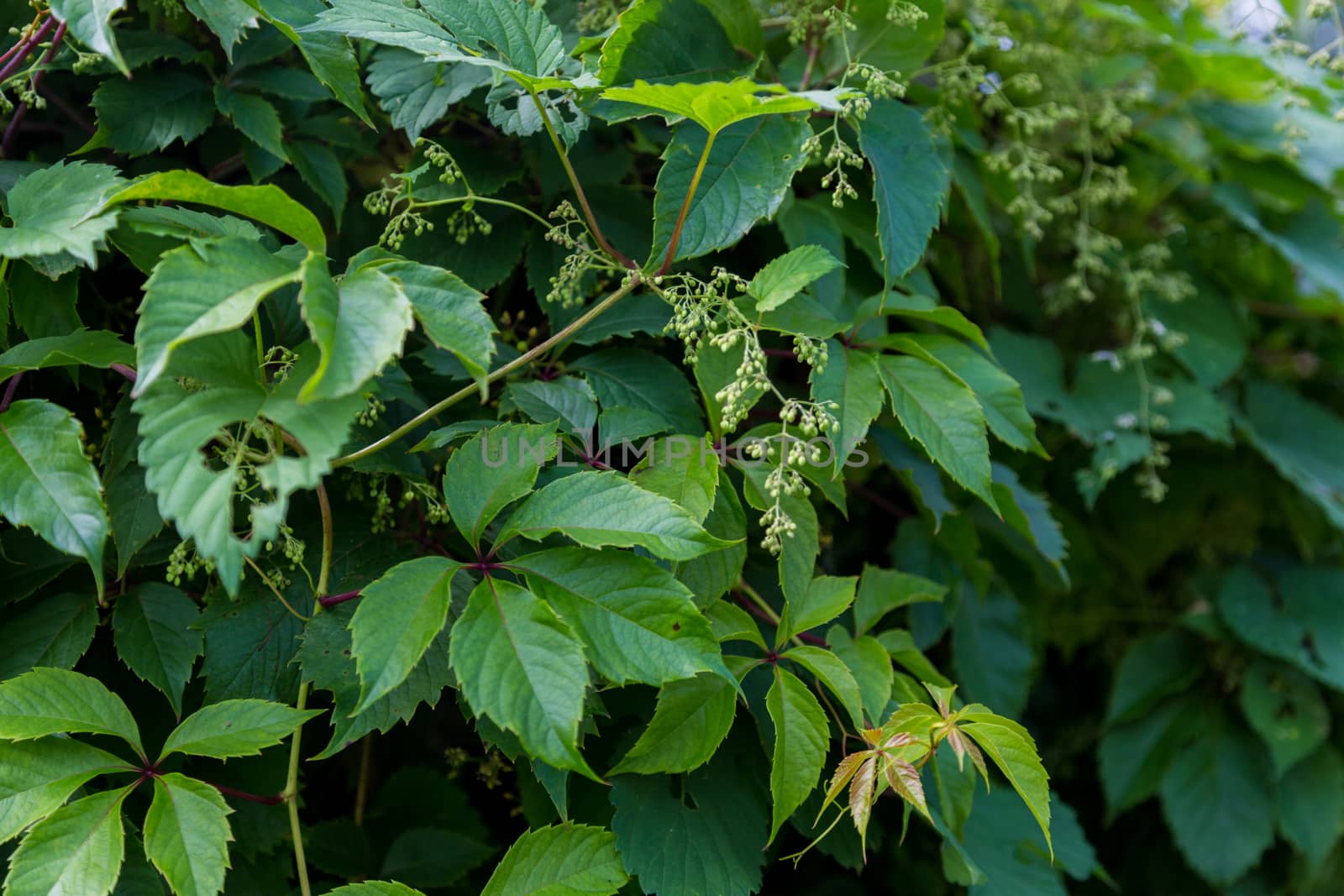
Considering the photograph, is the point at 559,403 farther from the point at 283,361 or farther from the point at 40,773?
the point at 40,773

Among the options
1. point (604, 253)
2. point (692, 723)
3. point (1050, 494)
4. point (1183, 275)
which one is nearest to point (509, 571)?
point (692, 723)

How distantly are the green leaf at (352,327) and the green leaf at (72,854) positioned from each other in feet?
1.29

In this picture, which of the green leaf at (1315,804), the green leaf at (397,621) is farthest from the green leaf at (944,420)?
the green leaf at (1315,804)

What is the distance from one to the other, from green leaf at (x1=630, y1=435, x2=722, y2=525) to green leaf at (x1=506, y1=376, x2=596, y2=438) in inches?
2.8

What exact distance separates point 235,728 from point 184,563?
0.59 feet

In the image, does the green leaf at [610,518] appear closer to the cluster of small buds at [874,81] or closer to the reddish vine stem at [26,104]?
the cluster of small buds at [874,81]

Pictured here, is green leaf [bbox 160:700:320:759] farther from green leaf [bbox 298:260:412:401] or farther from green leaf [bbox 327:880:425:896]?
green leaf [bbox 298:260:412:401]

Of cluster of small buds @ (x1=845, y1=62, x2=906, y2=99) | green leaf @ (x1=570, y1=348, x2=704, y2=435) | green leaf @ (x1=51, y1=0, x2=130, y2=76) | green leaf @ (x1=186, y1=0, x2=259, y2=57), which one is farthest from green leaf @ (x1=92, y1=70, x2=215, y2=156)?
cluster of small buds @ (x1=845, y1=62, x2=906, y2=99)

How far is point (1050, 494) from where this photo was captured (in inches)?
65.6

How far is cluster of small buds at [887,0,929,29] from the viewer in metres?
1.01

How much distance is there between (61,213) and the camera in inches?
29.9

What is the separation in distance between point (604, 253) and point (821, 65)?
0.44 meters

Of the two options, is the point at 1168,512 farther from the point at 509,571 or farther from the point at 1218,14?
the point at 509,571

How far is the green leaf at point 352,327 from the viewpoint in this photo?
585mm
